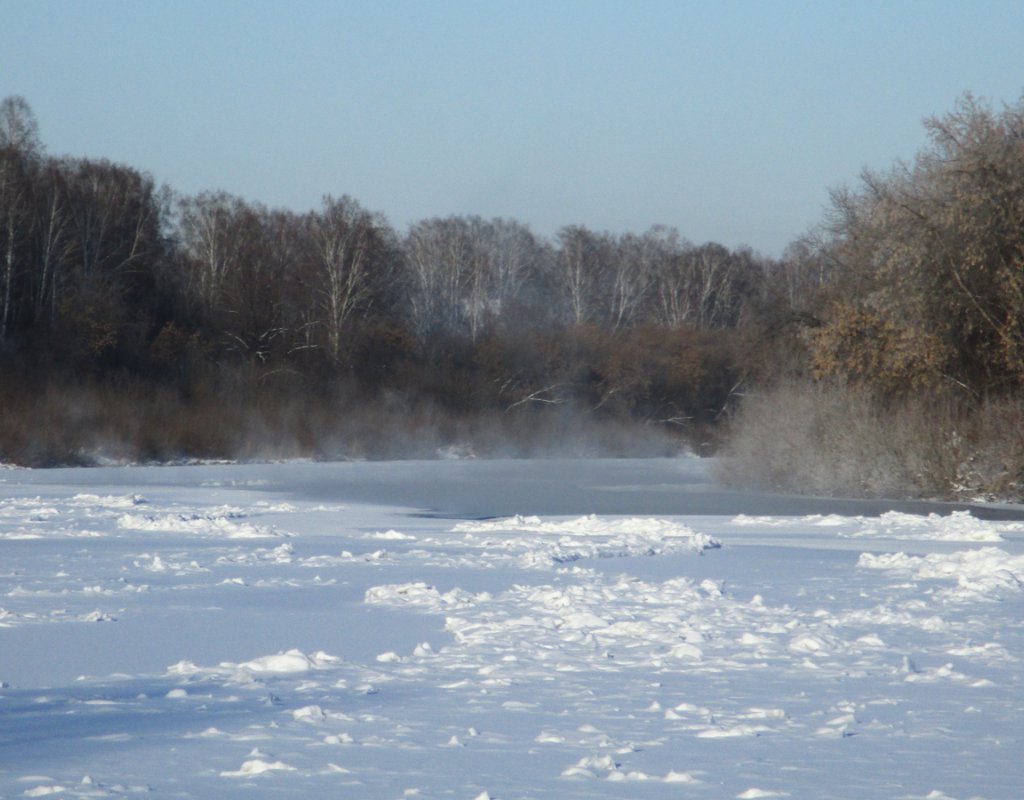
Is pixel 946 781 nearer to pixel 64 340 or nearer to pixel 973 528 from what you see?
pixel 973 528

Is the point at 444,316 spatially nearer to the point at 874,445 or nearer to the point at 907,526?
the point at 874,445

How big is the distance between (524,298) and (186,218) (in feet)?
66.0

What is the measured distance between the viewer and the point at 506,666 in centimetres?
723

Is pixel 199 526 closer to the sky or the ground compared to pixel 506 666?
closer to the sky

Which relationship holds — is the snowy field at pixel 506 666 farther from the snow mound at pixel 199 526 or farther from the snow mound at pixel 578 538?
the snow mound at pixel 199 526

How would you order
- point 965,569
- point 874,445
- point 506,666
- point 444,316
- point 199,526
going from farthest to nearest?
point 444,316 < point 874,445 < point 199,526 < point 965,569 < point 506,666

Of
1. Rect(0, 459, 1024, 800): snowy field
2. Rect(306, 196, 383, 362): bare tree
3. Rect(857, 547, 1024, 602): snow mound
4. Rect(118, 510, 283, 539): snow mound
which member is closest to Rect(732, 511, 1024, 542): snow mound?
Rect(0, 459, 1024, 800): snowy field

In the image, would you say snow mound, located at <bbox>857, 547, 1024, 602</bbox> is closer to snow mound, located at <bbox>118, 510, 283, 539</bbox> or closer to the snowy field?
the snowy field

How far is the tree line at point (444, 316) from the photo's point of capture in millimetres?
26859

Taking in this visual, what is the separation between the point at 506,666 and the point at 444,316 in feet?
194

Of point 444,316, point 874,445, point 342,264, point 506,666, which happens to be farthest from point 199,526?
point 444,316

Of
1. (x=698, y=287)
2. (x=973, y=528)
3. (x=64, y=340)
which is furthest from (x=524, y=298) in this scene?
(x=973, y=528)

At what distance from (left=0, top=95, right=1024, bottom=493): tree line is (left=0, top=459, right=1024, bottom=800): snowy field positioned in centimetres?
1234

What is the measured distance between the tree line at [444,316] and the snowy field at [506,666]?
12342 mm
